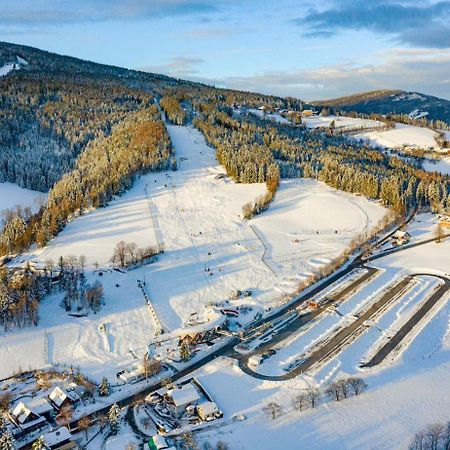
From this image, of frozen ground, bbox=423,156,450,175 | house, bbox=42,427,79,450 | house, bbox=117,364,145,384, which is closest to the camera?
house, bbox=42,427,79,450

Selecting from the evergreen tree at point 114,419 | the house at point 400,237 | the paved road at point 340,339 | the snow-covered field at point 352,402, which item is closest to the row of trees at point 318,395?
the snow-covered field at point 352,402

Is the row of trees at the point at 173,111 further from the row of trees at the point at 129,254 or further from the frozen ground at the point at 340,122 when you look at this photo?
the row of trees at the point at 129,254

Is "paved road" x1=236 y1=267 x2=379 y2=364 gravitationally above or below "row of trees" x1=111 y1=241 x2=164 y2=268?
below

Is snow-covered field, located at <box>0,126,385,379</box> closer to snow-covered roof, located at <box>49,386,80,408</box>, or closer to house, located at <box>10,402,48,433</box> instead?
snow-covered roof, located at <box>49,386,80,408</box>

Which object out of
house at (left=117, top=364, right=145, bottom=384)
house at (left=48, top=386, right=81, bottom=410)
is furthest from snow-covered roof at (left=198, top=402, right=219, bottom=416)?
house at (left=48, top=386, right=81, bottom=410)

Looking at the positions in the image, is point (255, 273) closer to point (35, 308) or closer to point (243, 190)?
point (35, 308)

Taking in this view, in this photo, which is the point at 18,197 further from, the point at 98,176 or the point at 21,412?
the point at 21,412

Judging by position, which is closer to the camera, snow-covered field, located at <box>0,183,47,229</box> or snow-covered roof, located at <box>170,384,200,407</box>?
snow-covered roof, located at <box>170,384,200,407</box>

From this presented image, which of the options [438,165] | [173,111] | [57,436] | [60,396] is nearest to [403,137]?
[438,165]
